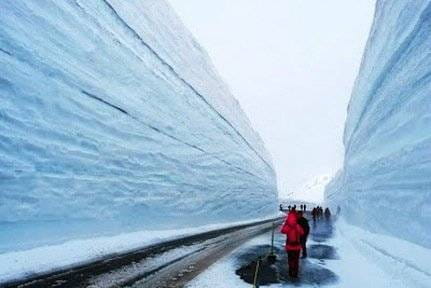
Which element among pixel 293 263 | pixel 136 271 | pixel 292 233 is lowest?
pixel 136 271

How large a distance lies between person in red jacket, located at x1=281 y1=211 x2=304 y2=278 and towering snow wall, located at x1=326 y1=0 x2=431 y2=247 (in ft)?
6.34

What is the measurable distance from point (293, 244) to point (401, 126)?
161 inches

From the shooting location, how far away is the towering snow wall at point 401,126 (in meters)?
7.95

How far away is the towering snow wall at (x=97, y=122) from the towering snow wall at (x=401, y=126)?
690 cm

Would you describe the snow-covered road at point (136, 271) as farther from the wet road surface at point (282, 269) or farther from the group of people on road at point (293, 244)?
the group of people on road at point (293, 244)

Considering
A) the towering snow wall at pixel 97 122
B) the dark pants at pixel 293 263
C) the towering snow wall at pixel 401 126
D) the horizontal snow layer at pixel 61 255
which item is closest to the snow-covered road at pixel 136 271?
the horizontal snow layer at pixel 61 255

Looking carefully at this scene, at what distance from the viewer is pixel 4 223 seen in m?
8.03

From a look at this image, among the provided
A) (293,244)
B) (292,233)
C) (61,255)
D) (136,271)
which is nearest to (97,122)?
(61,255)

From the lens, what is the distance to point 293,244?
8.50m

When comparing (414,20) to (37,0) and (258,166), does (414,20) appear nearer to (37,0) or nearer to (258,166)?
(37,0)

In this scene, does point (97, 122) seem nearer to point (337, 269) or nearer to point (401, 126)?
point (337, 269)

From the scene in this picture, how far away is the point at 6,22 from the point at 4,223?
3505 mm

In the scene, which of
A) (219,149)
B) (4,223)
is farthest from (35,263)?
(219,149)

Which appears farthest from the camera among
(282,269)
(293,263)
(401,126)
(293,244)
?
(401,126)
